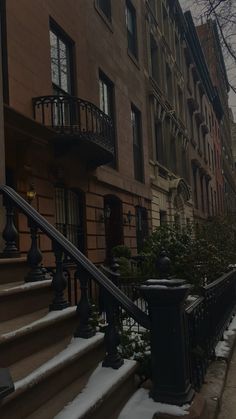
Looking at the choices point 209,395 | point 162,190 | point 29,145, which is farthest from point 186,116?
point 209,395

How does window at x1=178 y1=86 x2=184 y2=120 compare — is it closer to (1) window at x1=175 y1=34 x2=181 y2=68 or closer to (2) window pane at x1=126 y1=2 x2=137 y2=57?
(1) window at x1=175 y1=34 x2=181 y2=68

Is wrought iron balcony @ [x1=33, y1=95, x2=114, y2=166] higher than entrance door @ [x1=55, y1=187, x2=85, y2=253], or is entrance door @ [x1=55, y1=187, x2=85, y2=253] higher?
wrought iron balcony @ [x1=33, y1=95, x2=114, y2=166]

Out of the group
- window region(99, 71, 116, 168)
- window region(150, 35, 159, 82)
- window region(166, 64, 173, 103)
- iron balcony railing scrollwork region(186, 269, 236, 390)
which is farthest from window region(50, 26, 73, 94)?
window region(166, 64, 173, 103)

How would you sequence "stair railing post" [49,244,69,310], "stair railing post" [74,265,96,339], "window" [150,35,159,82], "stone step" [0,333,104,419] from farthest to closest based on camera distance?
"window" [150,35,159,82], "stair railing post" [49,244,69,310], "stair railing post" [74,265,96,339], "stone step" [0,333,104,419]

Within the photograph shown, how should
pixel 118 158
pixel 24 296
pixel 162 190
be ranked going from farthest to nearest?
pixel 162 190 → pixel 118 158 → pixel 24 296

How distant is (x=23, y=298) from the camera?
390 cm

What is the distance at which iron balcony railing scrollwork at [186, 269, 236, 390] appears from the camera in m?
4.38

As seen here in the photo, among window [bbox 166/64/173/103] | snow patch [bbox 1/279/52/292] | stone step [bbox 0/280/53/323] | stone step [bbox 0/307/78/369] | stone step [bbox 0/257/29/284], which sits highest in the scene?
window [bbox 166/64/173/103]

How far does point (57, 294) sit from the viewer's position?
4.15m

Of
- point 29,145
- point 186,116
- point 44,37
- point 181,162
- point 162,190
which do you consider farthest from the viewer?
point 186,116

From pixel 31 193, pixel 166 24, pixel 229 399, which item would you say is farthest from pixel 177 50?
pixel 229 399

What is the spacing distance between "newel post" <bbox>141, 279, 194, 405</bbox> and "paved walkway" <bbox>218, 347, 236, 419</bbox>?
1.80 ft

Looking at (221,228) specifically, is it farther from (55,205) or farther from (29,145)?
(29,145)

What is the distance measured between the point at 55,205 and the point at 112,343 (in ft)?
23.5
